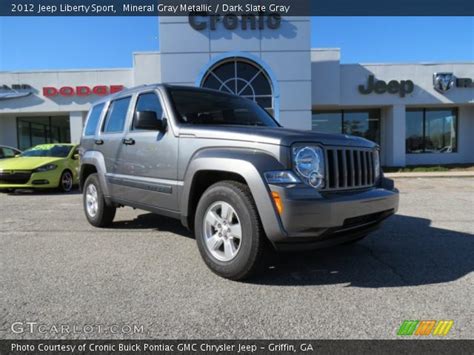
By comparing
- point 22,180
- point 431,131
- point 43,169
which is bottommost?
point 22,180

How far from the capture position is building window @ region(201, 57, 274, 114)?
1628cm

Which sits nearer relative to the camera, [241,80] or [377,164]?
[377,164]

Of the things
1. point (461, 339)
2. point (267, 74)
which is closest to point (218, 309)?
point (461, 339)

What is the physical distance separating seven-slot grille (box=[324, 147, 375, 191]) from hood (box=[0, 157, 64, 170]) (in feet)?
29.6

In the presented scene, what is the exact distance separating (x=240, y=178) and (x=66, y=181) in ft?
28.9

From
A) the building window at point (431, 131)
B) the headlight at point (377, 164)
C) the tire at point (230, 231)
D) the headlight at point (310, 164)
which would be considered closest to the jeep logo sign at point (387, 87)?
the building window at point (431, 131)

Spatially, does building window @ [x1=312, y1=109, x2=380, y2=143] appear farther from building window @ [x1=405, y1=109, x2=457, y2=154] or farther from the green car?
the green car

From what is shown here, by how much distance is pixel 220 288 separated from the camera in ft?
10.4

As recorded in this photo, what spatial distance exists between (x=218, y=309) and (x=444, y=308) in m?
1.76

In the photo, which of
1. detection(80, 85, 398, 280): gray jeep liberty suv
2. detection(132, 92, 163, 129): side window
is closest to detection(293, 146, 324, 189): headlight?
detection(80, 85, 398, 280): gray jeep liberty suv

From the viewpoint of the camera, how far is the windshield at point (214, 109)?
419 cm

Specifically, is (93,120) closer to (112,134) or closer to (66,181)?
(112,134)

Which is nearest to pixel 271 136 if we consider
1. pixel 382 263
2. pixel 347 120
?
pixel 382 263

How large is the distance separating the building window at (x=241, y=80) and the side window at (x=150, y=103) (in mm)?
12080
